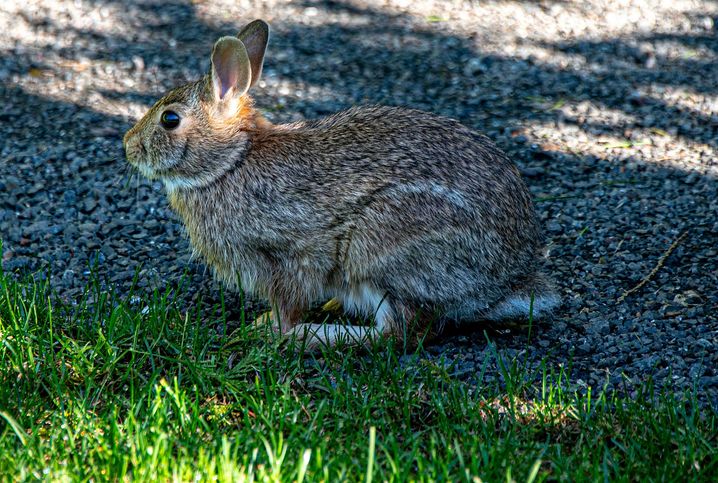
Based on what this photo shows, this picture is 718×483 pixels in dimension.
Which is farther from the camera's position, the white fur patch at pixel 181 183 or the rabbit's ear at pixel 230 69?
the white fur patch at pixel 181 183

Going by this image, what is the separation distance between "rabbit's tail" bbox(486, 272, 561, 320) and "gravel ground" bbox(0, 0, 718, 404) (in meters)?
0.09

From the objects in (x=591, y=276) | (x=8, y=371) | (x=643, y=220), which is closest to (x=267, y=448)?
(x=8, y=371)

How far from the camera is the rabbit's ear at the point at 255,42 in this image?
500cm

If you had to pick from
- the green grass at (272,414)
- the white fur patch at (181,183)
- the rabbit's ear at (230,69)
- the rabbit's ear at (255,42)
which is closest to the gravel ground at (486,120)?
the green grass at (272,414)

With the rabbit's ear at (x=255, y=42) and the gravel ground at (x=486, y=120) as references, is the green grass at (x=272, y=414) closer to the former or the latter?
the gravel ground at (x=486, y=120)

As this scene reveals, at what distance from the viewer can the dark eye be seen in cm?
489

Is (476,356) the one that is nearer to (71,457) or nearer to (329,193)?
(329,193)

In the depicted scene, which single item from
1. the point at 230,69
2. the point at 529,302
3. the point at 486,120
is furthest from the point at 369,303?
the point at 486,120

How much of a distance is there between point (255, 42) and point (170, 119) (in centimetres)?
61

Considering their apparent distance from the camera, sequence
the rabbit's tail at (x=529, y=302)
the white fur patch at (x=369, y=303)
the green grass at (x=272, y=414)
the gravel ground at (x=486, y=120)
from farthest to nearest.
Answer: the gravel ground at (x=486, y=120)
the rabbit's tail at (x=529, y=302)
the white fur patch at (x=369, y=303)
the green grass at (x=272, y=414)

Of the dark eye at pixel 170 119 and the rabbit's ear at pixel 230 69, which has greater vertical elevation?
the rabbit's ear at pixel 230 69

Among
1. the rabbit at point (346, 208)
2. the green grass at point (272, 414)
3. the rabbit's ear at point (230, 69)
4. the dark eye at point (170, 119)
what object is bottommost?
the green grass at point (272, 414)

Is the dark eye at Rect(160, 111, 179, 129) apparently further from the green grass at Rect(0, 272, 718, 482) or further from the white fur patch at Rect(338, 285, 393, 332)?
the white fur patch at Rect(338, 285, 393, 332)

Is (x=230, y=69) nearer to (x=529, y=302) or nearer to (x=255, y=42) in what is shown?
(x=255, y=42)
